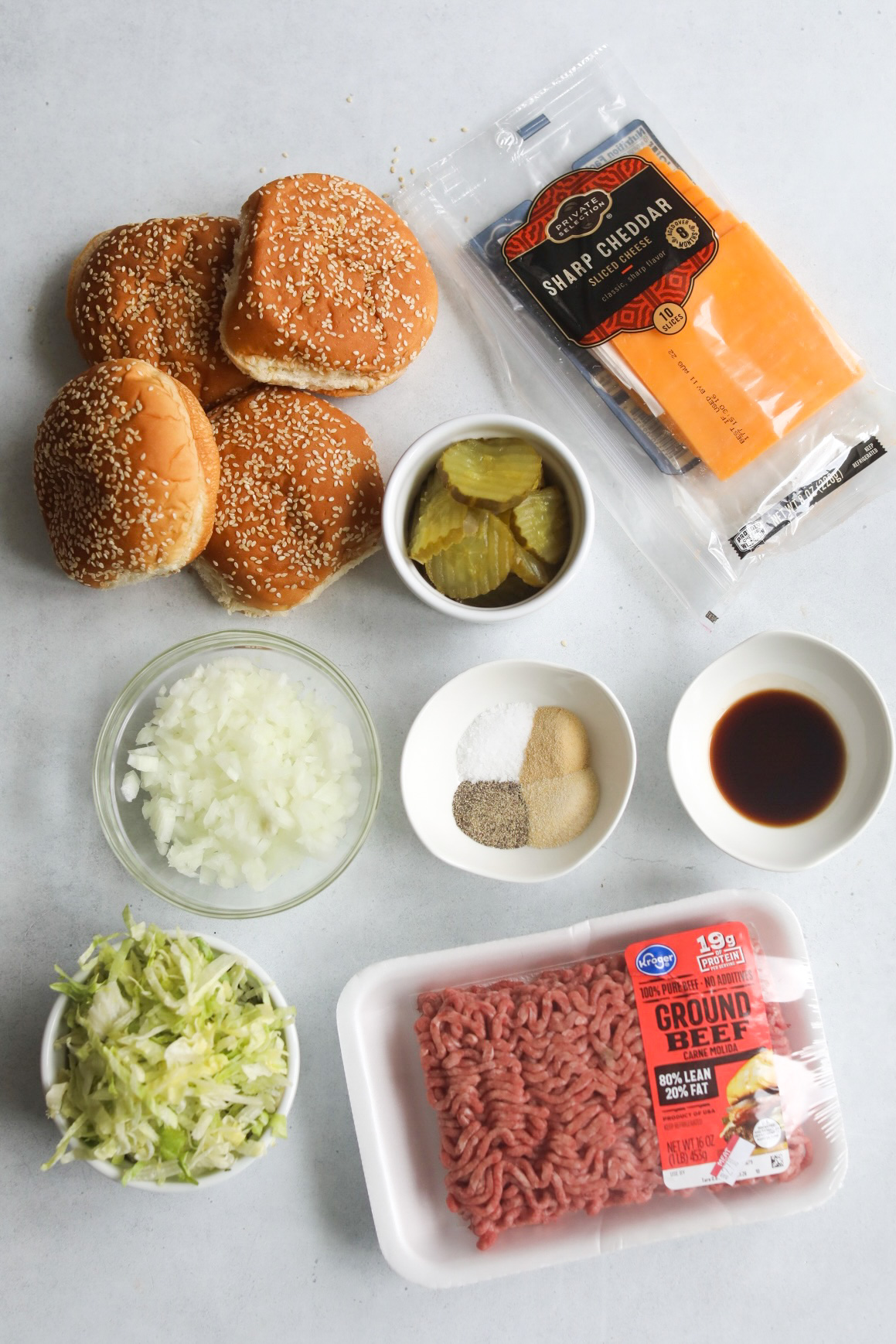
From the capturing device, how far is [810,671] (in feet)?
6.20

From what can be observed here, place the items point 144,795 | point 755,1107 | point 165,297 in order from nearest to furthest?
1. point 755,1107
2. point 165,297
3. point 144,795

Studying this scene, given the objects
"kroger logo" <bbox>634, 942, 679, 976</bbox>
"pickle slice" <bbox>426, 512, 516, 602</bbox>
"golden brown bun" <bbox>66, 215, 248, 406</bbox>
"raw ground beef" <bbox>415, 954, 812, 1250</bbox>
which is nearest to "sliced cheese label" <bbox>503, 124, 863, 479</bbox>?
"pickle slice" <bbox>426, 512, 516, 602</bbox>

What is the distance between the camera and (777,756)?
1.90m

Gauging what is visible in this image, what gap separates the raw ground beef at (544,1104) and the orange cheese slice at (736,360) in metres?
1.06

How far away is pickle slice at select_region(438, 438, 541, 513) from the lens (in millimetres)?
1678

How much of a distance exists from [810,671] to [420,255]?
3.67 feet

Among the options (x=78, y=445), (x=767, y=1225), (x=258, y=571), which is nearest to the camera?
(x=78, y=445)

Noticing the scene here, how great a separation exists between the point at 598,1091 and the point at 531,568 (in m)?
0.95

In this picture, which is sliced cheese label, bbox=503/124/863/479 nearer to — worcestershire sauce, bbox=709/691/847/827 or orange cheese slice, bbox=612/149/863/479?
orange cheese slice, bbox=612/149/863/479

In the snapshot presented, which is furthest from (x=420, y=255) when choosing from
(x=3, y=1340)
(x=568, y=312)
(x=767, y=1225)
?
(x=3, y=1340)

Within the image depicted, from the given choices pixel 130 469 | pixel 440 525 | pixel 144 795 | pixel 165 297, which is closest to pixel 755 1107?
pixel 440 525

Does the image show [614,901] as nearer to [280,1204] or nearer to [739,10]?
[280,1204]

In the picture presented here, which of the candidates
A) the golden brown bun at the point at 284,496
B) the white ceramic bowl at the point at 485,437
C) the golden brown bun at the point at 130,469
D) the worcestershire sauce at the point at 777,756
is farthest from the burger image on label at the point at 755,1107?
the golden brown bun at the point at 130,469

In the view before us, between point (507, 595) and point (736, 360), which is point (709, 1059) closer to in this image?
point (507, 595)
